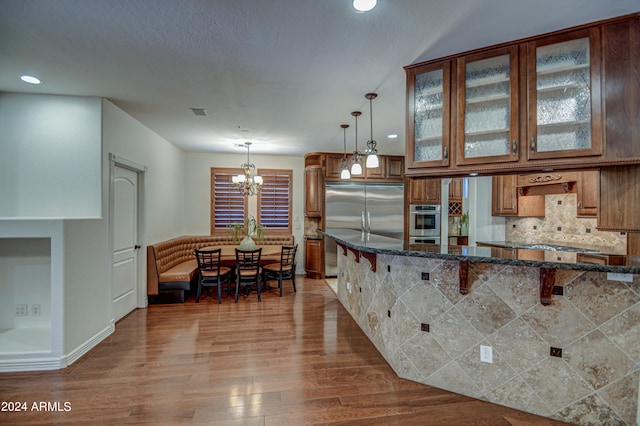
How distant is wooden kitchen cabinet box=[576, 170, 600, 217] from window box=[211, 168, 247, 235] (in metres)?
5.62

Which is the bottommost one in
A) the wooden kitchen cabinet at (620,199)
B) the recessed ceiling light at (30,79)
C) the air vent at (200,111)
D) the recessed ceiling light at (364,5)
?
the wooden kitchen cabinet at (620,199)

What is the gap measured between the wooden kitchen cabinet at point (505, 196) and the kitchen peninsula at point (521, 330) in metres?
2.76

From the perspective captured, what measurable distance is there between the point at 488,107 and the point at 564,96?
47cm

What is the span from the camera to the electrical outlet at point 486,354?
204 centimetres

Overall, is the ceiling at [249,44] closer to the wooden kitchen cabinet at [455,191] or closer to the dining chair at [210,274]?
the dining chair at [210,274]

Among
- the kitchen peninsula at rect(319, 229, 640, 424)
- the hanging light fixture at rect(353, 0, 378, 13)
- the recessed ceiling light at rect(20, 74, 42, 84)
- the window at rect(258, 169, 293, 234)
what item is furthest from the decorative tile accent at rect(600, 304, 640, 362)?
the window at rect(258, 169, 293, 234)

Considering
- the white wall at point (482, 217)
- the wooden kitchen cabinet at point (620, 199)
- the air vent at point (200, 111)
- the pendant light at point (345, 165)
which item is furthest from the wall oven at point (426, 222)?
the air vent at point (200, 111)

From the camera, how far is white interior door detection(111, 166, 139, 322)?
3.49 meters

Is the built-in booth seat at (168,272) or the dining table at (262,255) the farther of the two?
the dining table at (262,255)

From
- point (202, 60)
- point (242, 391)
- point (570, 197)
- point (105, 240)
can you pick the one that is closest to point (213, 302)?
point (105, 240)

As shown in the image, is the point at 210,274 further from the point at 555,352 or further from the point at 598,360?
the point at 598,360

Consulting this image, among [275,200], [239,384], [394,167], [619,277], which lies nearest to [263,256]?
[275,200]

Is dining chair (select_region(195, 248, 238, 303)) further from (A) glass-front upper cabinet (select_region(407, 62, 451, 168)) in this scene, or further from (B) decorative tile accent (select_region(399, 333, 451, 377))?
(A) glass-front upper cabinet (select_region(407, 62, 451, 168))

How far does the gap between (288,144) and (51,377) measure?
430 cm
